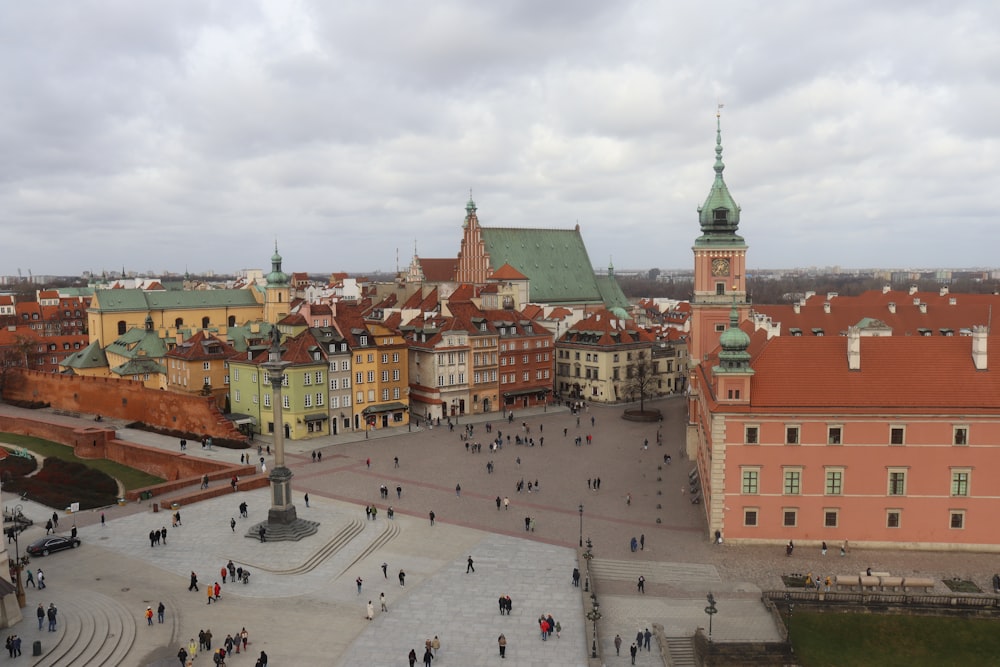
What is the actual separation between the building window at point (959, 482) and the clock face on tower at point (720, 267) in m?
28.8

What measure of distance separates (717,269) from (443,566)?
37453 mm

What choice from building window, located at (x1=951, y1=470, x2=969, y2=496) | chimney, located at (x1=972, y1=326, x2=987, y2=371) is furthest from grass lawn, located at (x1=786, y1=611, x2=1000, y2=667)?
chimney, located at (x1=972, y1=326, x2=987, y2=371)

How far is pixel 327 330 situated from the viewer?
6819 centimetres

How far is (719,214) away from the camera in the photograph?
2532 inches

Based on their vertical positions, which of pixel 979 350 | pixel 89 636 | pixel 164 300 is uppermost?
pixel 164 300

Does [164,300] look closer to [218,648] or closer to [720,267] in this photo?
[720,267]

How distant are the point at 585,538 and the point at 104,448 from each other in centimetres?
3941

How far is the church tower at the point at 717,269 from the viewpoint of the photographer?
209 feet

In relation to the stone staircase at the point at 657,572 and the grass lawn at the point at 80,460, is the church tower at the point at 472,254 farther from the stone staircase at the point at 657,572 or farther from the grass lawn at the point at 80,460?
the stone staircase at the point at 657,572

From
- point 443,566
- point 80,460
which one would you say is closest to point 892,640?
point 443,566

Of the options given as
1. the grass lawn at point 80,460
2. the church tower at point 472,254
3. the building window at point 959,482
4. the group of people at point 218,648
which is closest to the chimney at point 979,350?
the building window at point 959,482

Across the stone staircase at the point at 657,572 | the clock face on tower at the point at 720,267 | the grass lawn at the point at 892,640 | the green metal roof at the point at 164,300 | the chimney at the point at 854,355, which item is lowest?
the grass lawn at the point at 892,640

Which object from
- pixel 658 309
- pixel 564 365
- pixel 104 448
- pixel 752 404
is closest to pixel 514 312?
pixel 564 365

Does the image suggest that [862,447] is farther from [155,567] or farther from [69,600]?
[69,600]
